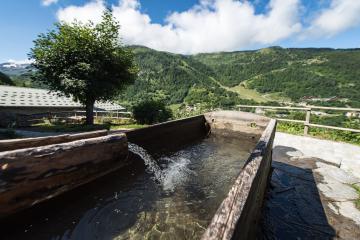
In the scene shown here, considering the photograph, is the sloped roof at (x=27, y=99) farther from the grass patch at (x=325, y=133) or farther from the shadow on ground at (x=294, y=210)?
the shadow on ground at (x=294, y=210)

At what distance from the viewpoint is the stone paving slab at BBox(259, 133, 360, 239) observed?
7.21 ft

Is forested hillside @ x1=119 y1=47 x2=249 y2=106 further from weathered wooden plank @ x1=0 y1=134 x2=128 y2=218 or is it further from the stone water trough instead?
weathered wooden plank @ x1=0 y1=134 x2=128 y2=218

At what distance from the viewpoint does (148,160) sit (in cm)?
346

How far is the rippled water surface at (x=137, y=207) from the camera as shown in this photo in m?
1.84

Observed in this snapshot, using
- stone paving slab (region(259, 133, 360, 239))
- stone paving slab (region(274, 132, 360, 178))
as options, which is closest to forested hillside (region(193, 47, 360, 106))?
stone paving slab (region(274, 132, 360, 178))

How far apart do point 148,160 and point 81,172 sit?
3.96 feet

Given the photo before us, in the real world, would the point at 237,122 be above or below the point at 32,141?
below

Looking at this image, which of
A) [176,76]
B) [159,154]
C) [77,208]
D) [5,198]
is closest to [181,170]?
[159,154]

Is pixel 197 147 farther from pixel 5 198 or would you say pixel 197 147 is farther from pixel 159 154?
pixel 5 198

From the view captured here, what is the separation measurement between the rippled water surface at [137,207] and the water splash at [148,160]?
A: 0.02m

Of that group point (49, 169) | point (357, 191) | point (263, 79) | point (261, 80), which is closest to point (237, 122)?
point (357, 191)

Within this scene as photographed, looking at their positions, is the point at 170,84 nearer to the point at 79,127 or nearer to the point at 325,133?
the point at 79,127

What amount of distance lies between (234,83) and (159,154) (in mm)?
105139

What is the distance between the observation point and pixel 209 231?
962mm
